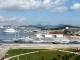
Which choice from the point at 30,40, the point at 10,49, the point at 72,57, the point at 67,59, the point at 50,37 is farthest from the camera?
the point at 50,37

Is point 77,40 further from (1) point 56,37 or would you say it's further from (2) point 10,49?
(2) point 10,49

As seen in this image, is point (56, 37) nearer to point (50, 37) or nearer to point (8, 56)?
point (50, 37)

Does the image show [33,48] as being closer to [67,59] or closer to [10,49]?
[10,49]

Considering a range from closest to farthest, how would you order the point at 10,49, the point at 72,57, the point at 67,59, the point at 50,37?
the point at 67,59, the point at 72,57, the point at 10,49, the point at 50,37

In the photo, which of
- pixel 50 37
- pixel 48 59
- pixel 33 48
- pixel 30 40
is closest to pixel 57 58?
pixel 48 59

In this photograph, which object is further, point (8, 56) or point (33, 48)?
point (33, 48)

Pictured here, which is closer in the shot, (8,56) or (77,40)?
(8,56)

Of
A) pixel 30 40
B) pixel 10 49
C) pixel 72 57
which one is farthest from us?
pixel 30 40

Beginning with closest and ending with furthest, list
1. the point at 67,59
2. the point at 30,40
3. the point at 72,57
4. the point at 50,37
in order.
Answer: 1. the point at 67,59
2. the point at 72,57
3. the point at 30,40
4. the point at 50,37

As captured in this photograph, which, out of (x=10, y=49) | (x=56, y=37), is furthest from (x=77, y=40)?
(x=10, y=49)
